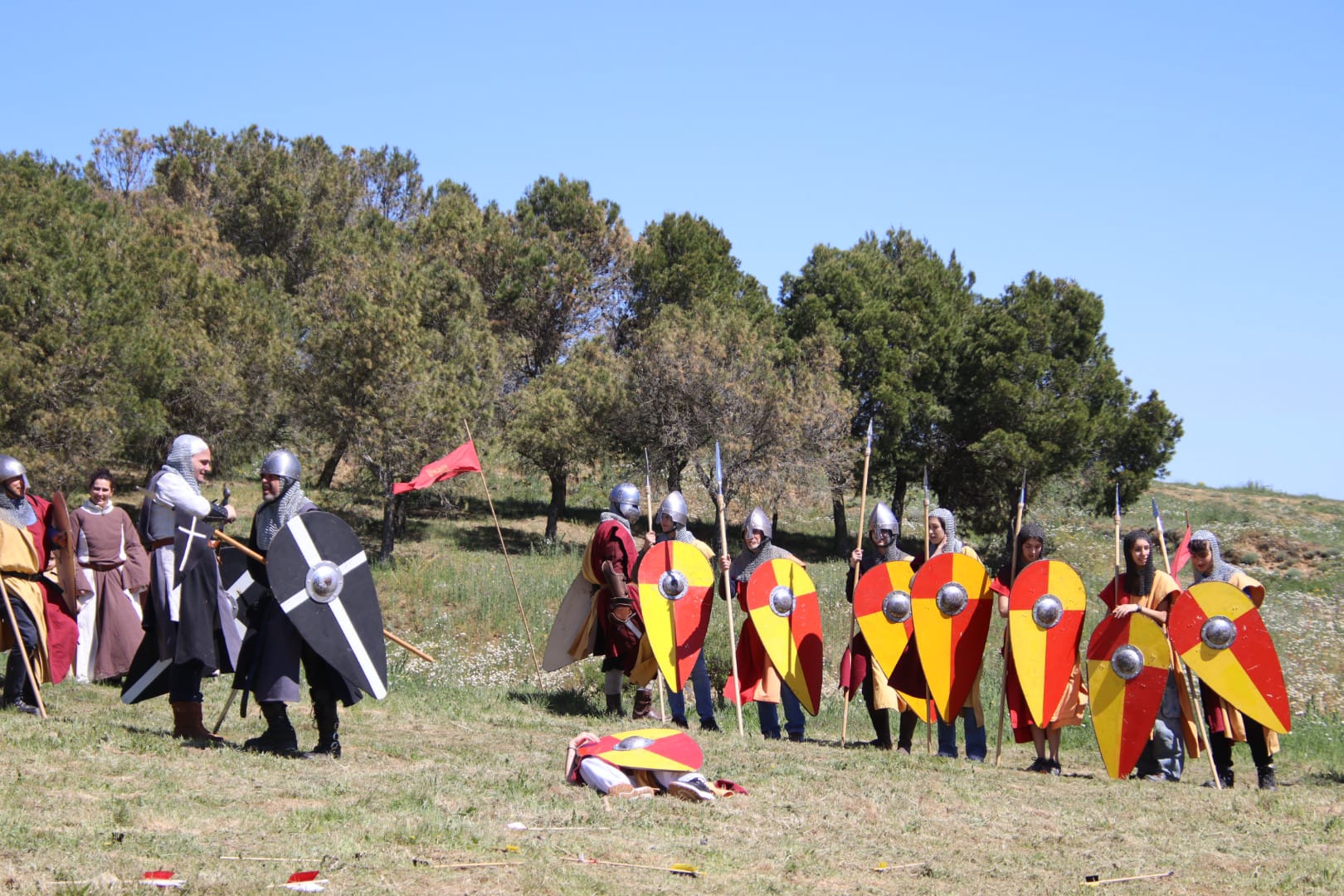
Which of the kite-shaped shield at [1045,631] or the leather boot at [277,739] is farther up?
the kite-shaped shield at [1045,631]

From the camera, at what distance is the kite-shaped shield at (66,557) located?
709 cm

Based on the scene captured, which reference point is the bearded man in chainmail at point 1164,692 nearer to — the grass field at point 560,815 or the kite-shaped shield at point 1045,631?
the kite-shaped shield at point 1045,631

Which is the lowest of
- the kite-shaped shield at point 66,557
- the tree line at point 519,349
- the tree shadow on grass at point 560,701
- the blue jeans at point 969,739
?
the tree shadow on grass at point 560,701

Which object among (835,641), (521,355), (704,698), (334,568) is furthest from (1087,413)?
(334,568)

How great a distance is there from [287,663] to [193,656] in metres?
0.60

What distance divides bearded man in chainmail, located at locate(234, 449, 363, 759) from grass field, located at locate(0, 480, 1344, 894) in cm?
22

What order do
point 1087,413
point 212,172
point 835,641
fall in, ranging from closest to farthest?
point 835,641 → point 1087,413 → point 212,172

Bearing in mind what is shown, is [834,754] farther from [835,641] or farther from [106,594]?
[835,641]

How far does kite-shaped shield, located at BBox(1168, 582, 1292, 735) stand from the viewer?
6.76 metres

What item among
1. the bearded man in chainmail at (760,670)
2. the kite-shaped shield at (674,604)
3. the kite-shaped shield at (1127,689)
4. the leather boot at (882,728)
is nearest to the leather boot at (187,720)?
the kite-shaped shield at (674,604)

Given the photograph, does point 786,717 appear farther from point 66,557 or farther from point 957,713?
point 66,557

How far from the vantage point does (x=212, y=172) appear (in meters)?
Answer: 35.6

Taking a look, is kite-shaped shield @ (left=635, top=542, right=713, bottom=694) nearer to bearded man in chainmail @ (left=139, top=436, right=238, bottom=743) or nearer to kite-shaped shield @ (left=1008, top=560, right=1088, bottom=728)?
kite-shaped shield @ (left=1008, top=560, right=1088, bottom=728)

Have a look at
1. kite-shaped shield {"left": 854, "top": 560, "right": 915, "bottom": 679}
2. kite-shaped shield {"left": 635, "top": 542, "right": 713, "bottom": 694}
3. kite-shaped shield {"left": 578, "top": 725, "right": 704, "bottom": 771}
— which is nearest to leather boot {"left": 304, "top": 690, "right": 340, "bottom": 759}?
kite-shaped shield {"left": 578, "top": 725, "right": 704, "bottom": 771}
